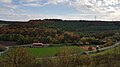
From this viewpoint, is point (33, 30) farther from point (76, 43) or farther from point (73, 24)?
point (73, 24)

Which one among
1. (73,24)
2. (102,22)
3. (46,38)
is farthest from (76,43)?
(102,22)

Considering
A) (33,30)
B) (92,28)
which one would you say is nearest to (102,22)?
(92,28)

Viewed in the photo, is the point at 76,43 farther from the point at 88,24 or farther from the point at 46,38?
the point at 88,24

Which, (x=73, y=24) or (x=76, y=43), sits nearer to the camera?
(x=76, y=43)

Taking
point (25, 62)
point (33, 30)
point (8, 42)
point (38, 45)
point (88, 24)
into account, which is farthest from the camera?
point (88, 24)

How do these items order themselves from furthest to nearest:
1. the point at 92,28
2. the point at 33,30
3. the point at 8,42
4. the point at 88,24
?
1. the point at 88,24
2. the point at 92,28
3. the point at 33,30
4. the point at 8,42

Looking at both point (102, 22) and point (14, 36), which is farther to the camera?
point (102, 22)

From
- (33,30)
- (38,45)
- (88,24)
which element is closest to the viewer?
(38,45)

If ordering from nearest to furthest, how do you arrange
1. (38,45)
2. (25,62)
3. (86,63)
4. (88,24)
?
(25,62) → (86,63) → (38,45) → (88,24)
